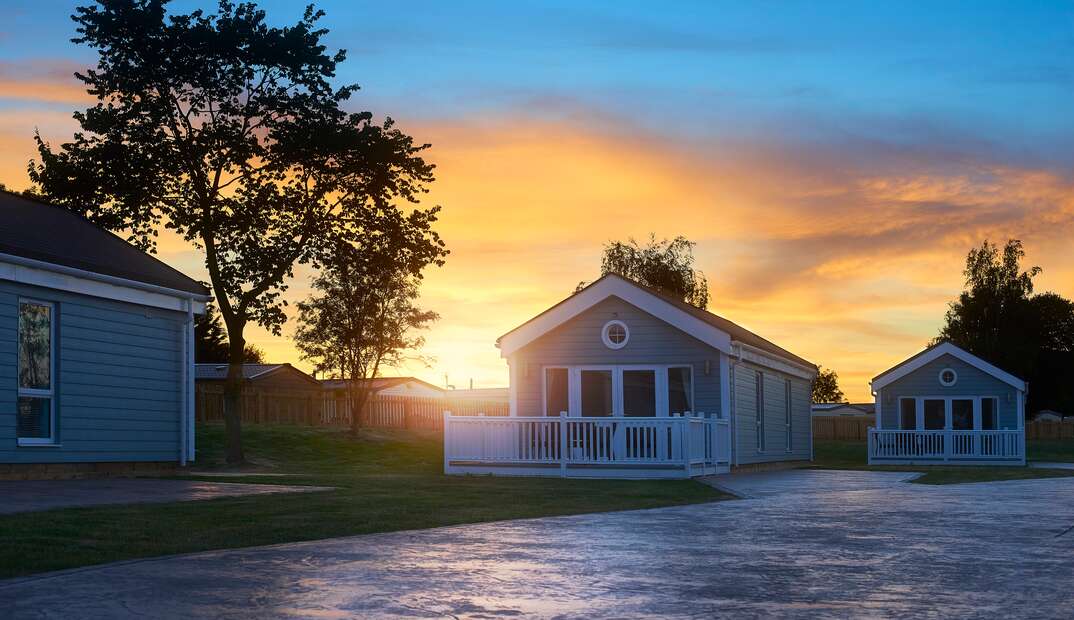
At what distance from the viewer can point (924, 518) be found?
13.1m

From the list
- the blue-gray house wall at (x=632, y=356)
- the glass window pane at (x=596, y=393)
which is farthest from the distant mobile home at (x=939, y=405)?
the glass window pane at (x=596, y=393)

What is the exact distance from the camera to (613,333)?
89.2ft

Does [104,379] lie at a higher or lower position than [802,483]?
higher

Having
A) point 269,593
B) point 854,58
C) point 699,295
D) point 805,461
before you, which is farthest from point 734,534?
point 699,295

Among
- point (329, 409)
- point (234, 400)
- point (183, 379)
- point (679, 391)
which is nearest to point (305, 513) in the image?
point (183, 379)

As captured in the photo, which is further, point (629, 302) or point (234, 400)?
point (234, 400)

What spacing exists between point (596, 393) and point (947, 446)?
15490mm

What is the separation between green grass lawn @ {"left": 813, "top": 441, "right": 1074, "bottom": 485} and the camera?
24.8 m

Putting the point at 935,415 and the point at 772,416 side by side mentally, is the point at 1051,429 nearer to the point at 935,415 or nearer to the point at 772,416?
the point at 935,415

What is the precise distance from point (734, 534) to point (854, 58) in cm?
1134

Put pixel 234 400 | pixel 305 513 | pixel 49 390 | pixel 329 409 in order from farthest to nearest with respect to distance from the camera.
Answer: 1. pixel 329 409
2. pixel 234 400
3. pixel 49 390
4. pixel 305 513

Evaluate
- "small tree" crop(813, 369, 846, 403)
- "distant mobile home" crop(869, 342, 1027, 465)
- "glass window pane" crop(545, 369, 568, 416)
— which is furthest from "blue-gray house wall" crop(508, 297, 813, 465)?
"small tree" crop(813, 369, 846, 403)

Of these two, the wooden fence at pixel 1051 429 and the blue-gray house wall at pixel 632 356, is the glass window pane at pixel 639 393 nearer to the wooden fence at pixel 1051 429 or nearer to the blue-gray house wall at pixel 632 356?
the blue-gray house wall at pixel 632 356

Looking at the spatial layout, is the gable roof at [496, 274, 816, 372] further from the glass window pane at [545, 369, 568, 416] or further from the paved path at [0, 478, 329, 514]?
the paved path at [0, 478, 329, 514]
